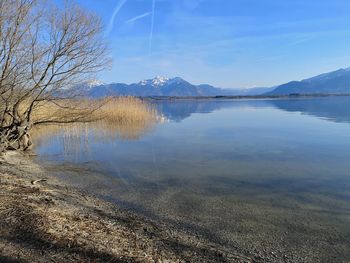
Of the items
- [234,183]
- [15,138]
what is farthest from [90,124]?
[234,183]

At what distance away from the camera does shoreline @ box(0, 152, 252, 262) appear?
4395 millimetres

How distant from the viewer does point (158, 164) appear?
40.3 ft

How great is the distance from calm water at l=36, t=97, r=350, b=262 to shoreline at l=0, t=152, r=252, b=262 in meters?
0.72

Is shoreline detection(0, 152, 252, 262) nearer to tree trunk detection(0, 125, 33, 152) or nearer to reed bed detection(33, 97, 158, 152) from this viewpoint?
tree trunk detection(0, 125, 33, 152)

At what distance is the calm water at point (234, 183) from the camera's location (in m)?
6.26

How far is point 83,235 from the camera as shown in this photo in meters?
5.06

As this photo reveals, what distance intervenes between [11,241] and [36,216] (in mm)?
987

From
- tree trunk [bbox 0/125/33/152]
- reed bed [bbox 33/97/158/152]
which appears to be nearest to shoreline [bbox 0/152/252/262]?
tree trunk [bbox 0/125/33/152]

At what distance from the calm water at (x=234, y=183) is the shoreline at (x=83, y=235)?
717 millimetres

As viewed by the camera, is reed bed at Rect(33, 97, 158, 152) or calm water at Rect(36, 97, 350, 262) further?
reed bed at Rect(33, 97, 158, 152)

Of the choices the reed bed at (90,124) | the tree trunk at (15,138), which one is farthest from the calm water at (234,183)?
the reed bed at (90,124)

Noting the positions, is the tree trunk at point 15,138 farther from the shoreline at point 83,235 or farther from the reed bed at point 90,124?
the shoreline at point 83,235

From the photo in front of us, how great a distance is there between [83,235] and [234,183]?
548cm

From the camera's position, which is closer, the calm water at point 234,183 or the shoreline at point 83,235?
the shoreline at point 83,235
